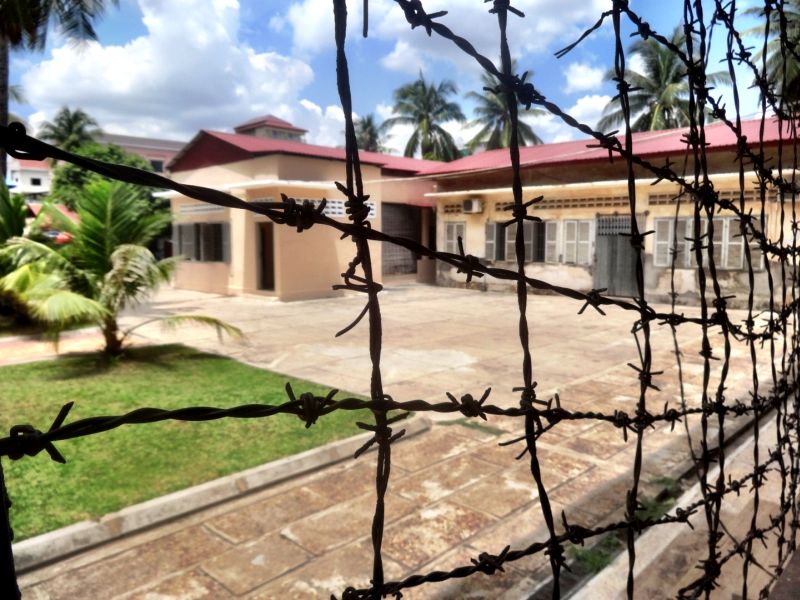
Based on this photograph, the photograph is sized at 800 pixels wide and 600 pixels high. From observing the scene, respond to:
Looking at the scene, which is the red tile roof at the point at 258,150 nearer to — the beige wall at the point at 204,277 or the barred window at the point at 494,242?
the beige wall at the point at 204,277

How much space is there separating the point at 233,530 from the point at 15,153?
8.89ft

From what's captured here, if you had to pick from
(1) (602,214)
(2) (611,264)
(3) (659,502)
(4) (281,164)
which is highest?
(4) (281,164)

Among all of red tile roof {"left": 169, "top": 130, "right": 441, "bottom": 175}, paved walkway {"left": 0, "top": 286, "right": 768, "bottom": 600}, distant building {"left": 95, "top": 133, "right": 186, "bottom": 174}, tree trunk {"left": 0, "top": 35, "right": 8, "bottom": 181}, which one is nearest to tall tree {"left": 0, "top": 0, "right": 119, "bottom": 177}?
tree trunk {"left": 0, "top": 35, "right": 8, "bottom": 181}

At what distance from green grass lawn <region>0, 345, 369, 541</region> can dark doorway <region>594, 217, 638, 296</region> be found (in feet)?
31.2

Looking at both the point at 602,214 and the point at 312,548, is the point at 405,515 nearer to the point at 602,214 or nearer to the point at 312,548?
the point at 312,548

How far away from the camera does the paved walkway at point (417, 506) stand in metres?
2.56

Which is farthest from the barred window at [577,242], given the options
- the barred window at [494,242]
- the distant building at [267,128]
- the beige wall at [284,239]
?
the distant building at [267,128]

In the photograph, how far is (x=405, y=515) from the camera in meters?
3.14

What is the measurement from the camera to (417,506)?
10.6 ft

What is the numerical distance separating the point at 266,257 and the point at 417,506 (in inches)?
482

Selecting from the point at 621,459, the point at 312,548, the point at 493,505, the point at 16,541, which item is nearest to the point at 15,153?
the point at 312,548

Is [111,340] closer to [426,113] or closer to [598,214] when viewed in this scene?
[598,214]

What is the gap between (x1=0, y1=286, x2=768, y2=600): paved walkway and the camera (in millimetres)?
2557

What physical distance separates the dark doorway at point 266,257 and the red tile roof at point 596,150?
4955mm
